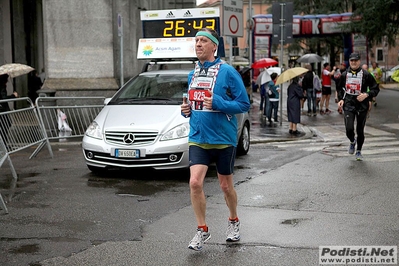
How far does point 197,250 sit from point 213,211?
5.61 feet

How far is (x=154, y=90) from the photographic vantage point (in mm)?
11039

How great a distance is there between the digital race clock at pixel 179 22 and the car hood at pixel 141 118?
451 centimetres

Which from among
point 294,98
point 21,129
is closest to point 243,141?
point 21,129

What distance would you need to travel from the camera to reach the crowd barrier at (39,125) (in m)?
11.3

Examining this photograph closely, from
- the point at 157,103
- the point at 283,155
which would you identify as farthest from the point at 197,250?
the point at 283,155

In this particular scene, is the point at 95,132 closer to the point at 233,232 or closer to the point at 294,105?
the point at 233,232

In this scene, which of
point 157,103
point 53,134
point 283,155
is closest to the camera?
point 157,103

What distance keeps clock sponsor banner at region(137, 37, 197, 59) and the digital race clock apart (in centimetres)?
50

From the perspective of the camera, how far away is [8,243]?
6.13 metres

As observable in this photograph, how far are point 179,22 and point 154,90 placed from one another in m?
4.06

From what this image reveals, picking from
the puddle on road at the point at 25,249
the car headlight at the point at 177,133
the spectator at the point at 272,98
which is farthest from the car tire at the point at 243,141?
the spectator at the point at 272,98

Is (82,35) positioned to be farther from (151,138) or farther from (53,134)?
(151,138)

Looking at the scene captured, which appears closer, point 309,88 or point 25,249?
point 25,249

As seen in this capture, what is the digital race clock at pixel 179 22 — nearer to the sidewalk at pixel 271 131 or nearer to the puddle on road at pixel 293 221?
the sidewalk at pixel 271 131
